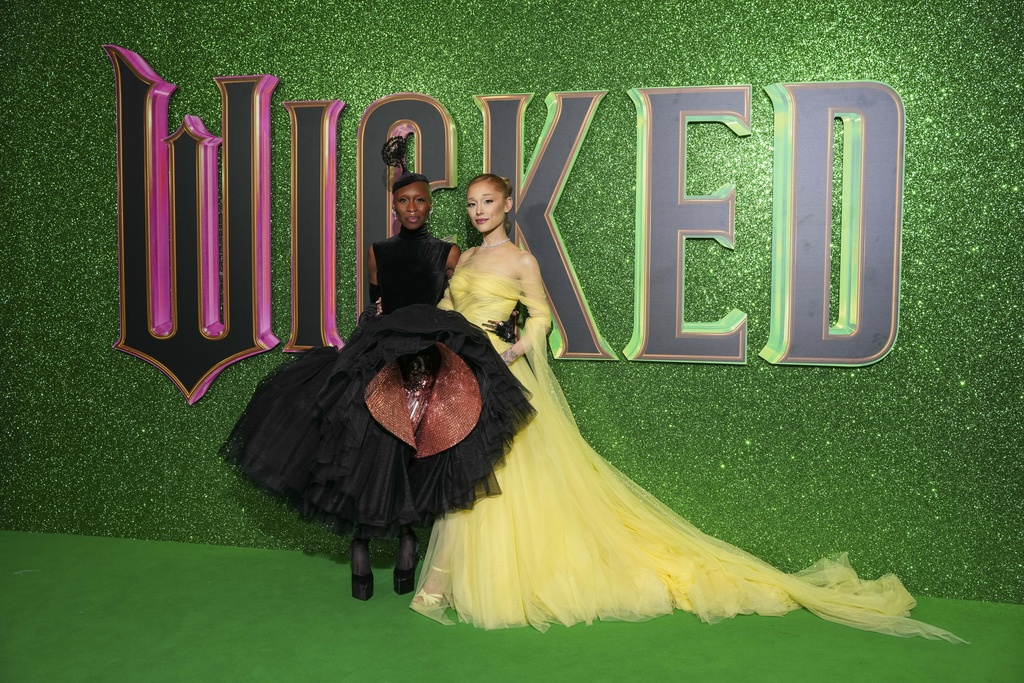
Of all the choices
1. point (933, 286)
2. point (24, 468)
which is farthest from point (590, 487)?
point (24, 468)

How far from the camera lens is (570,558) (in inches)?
127

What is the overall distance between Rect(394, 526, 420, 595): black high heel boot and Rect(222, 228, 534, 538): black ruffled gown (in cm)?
27

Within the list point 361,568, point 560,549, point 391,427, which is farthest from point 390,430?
point 560,549

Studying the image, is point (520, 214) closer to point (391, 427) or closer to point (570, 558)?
point (391, 427)

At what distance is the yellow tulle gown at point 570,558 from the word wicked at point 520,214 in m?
0.38

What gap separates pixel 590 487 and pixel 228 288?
72.2 inches

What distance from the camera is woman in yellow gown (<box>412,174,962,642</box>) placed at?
3.16m

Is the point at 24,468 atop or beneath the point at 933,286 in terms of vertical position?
beneath

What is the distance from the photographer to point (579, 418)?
12.2 feet

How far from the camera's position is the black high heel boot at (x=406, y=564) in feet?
11.2

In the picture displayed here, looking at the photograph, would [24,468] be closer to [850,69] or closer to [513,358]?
[513,358]

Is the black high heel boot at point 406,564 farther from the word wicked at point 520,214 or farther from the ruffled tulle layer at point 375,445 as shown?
the word wicked at point 520,214

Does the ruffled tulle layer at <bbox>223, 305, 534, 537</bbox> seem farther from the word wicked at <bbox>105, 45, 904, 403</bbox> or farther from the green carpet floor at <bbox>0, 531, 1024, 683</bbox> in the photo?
the word wicked at <bbox>105, 45, 904, 403</bbox>

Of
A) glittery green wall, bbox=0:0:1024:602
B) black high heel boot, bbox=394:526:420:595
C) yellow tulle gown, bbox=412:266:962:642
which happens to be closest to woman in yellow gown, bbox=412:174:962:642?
yellow tulle gown, bbox=412:266:962:642
